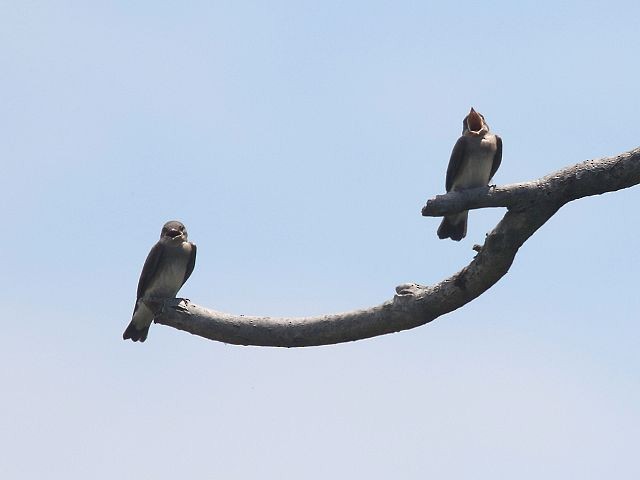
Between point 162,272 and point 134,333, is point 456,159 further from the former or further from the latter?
point 134,333

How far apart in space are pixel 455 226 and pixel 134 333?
3.85 meters

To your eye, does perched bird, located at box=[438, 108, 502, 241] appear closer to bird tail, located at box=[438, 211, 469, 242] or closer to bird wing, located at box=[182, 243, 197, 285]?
bird tail, located at box=[438, 211, 469, 242]

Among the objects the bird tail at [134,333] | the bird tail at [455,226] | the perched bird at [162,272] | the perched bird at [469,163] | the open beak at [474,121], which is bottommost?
the bird tail at [134,333]

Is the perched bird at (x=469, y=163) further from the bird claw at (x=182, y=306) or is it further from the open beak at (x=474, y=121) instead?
the bird claw at (x=182, y=306)

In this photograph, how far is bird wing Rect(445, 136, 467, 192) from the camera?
12617 millimetres

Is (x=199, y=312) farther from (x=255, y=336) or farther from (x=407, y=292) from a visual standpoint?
(x=407, y=292)

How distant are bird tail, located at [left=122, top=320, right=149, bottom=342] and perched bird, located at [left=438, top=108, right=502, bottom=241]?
359 centimetres

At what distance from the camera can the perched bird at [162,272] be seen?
13242mm

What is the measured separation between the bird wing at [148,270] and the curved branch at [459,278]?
13.0 ft

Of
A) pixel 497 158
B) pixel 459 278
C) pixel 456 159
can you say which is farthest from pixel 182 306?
pixel 497 158

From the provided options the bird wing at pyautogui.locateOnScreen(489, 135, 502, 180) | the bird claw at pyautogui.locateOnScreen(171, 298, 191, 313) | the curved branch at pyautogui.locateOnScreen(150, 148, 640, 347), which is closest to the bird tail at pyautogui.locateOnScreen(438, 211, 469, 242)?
the bird wing at pyautogui.locateOnScreen(489, 135, 502, 180)

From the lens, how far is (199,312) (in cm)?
943

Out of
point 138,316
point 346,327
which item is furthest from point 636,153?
point 138,316

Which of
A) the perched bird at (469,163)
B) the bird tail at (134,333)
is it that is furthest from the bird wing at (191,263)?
the perched bird at (469,163)
